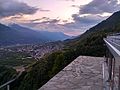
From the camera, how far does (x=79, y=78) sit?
6801 mm

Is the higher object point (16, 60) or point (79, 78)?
point (79, 78)

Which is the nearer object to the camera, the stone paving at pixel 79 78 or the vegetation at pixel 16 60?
the stone paving at pixel 79 78

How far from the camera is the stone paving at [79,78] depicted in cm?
592

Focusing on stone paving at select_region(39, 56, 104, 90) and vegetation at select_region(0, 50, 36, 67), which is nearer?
stone paving at select_region(39, 56, 104, 90)

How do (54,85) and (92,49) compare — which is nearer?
(54,85)

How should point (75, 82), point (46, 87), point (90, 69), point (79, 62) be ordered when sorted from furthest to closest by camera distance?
point (79, 62)
point (90, 69)
point (75, 82)
point (46, 87)

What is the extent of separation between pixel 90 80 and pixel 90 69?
1.36 m

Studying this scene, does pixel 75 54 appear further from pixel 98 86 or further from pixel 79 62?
pixel 98 86

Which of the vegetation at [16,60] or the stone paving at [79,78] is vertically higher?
the stone paving at [79,78]

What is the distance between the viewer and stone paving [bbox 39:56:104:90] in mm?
5918

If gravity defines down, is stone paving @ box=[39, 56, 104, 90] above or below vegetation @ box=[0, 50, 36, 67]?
above

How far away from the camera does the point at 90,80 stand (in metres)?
6.54

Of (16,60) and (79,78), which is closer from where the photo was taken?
(79,78)

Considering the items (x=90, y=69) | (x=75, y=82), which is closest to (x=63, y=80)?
(x=75, y=82)
